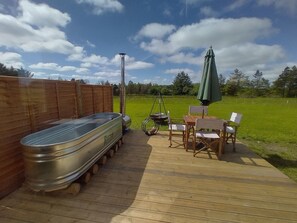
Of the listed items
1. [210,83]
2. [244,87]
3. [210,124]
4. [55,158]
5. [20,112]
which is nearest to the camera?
[55,158]

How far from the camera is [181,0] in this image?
6.19 meters

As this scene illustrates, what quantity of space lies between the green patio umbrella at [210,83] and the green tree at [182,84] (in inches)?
1462

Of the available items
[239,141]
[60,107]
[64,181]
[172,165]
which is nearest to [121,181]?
[64,181]

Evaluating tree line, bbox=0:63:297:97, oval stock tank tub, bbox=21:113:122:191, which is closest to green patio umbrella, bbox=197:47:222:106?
oval stock tank tub, bbox=21:113:122:191

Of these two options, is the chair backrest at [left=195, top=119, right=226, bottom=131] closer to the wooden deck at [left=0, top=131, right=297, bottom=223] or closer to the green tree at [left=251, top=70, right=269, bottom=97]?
the wooden deck at [left=0, top=131, right=297, bottom=223]

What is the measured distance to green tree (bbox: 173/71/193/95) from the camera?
42.7 metres

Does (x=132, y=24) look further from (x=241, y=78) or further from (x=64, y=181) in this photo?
(x=241, y=78)

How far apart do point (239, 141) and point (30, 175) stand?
544cm

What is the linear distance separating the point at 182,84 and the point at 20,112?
46752 mm

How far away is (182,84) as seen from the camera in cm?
4728

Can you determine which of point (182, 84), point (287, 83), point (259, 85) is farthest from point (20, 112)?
point (259, 85)

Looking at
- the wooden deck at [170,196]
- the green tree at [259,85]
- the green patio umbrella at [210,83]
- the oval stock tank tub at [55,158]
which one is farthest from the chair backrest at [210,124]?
the green tree at [259,85]

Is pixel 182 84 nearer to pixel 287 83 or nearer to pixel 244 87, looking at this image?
pixel 244 87

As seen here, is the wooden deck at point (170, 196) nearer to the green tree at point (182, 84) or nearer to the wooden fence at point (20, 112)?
the wooden fence at point (20, 112)
